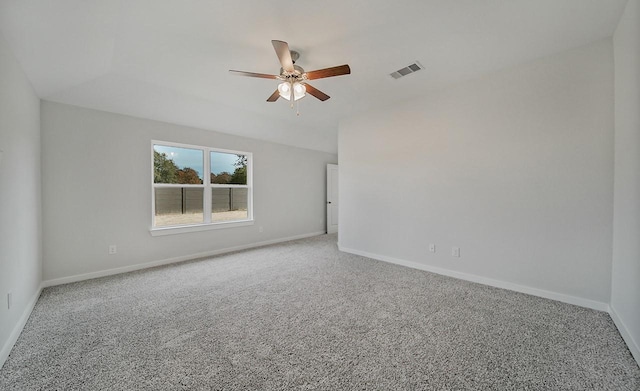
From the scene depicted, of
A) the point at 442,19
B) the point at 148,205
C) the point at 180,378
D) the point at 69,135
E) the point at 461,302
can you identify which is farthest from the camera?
the point at 148,205

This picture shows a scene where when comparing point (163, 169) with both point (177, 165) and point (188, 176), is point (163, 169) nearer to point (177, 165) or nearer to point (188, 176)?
point (177, 165)

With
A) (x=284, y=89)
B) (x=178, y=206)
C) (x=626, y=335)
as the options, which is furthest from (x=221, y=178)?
(x=626, y=335)

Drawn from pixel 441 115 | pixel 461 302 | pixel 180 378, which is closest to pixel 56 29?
pixel 180 378

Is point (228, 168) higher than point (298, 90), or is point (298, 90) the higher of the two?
point (298, 90)

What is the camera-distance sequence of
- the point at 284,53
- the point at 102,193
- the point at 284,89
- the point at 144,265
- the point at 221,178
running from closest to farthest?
the point at 284,53 < the point at 284,89 < the point at 102,193 < the point at 144,265 < the point at 221,178

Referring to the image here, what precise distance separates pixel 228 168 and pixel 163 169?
1136mm

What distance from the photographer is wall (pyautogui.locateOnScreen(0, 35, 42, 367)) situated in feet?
5.86

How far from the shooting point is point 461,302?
2502mm

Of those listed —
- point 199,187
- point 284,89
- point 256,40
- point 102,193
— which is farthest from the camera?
point 199,187

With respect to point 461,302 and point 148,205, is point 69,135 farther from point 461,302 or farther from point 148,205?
point 461,302

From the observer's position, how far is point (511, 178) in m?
2.79

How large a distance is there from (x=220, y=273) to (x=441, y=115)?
12.5 ft

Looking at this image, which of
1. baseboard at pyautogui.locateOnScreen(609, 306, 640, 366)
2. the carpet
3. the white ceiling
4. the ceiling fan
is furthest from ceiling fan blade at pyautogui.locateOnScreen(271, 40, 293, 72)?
baseboard at pyautogui.locateOnScreen(609, 306, 640, 366)

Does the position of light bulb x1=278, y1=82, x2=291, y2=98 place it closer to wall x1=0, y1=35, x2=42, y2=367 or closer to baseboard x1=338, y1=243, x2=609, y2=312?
wall x1=0, y1=35, x2=42, y2=367
